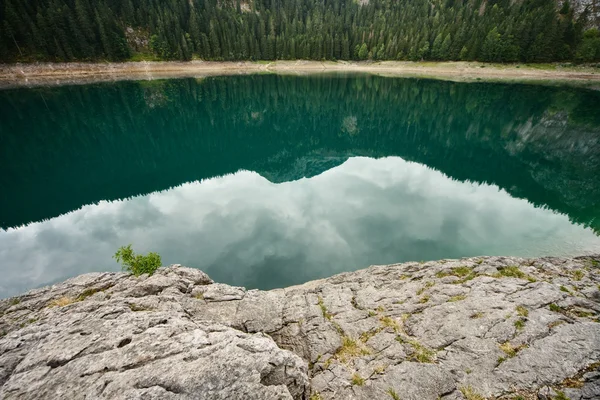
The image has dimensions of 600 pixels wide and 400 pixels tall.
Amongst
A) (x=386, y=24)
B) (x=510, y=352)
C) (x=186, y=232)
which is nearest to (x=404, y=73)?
(x=386, y=24)

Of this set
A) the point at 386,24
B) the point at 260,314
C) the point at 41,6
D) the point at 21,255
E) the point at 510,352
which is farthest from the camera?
the point at 386,24

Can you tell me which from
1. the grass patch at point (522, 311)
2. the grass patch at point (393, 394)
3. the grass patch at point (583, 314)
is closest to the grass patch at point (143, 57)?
the grass patch at point (393, 394)

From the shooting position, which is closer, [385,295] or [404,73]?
[385,295]

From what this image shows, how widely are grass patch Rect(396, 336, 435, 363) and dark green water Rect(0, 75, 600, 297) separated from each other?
414 inches

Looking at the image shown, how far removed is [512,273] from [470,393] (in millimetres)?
8431

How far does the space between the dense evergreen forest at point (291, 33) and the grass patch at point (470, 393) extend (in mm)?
142565

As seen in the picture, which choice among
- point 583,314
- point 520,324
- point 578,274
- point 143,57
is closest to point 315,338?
point 520,324

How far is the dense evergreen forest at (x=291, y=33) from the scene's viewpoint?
10581 centimetres

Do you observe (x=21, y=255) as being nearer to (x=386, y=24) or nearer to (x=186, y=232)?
(x=186, y=232)

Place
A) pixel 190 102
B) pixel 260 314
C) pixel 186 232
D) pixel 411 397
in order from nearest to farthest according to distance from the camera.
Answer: pixel 411 397 → pixel 260 314 → pixel 186 232 → pixel 190 102

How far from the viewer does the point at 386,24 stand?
168 meters

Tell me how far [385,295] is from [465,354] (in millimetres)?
4059

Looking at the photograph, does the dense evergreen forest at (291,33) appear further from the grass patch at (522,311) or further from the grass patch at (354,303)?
the grass patch at (522,311)

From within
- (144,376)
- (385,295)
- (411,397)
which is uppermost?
(144,376)
